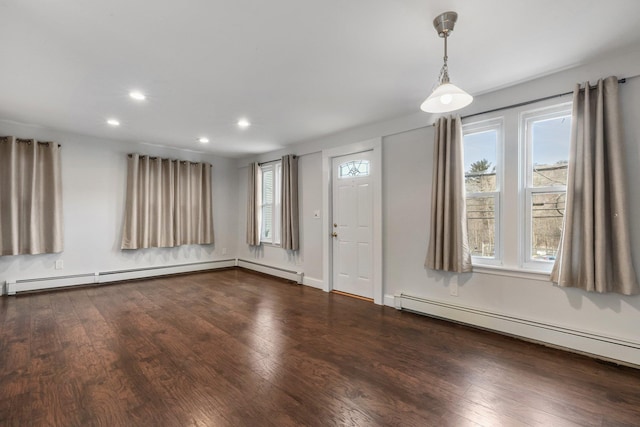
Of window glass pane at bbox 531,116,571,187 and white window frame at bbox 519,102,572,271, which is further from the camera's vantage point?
white window frame at bbox 519,102,572,271

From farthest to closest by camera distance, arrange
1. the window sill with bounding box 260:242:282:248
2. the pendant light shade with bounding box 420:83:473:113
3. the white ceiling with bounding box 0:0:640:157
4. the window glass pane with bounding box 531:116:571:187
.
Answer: the window sill with bounding box 260:242:282:248 < the window glass pane with bounding box 531:116:571:187 < the white ceiling with bounding box 0:0:640:157 < the pendant light shade with bounding box 420:83:473:113

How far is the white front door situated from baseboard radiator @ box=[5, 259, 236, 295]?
3.30 m

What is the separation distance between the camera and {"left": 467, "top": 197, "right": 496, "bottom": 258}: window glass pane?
3.27 metres

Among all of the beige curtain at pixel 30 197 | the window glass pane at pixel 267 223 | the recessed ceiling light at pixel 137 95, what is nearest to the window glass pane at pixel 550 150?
the recessed ceiling light at pixel 137 95

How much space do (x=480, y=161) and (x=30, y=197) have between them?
6.38m

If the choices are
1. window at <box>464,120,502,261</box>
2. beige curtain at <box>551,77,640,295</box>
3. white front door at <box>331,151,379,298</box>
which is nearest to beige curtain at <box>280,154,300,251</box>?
white front door at <box>331,151,379,298</box>

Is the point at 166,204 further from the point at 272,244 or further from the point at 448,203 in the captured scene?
the point at 448,203

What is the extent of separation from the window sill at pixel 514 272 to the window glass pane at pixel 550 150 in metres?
0.87

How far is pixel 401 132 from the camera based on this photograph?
3969 mm

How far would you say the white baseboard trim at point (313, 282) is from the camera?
5.06 m

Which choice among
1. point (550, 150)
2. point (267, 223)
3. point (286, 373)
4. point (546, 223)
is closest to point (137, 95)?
point (286, 373)

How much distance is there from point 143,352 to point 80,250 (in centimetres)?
347

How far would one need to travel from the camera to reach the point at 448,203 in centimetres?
336

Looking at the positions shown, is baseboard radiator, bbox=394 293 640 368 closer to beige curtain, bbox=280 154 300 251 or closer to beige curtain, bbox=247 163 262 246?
beige curtain, bbox=280 154 300 251
